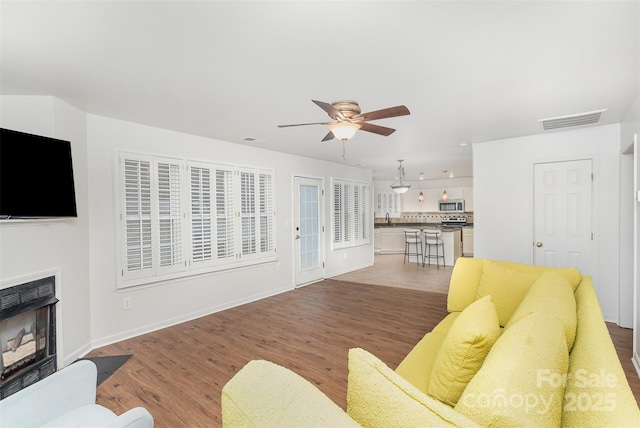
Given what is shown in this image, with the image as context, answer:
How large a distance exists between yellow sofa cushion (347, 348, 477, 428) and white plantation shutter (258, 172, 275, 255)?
4.24 meters

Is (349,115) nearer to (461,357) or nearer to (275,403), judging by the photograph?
(461,357)

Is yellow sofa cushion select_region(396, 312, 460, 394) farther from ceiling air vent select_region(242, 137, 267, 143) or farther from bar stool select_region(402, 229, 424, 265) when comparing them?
bar stool select_region(402, 229, 424, 265)

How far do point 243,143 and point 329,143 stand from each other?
131cm

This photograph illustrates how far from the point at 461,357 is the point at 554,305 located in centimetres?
65

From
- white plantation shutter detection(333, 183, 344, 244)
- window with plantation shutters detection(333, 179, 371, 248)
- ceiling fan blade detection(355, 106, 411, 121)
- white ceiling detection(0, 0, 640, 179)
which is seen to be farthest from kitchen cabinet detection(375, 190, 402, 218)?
ceiling fan blade detection(355, 106, 411, 121)

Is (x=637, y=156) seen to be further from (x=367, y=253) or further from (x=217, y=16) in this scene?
(x=367, y=253)

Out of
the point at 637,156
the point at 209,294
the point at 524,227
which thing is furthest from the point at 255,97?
the point at 524,227

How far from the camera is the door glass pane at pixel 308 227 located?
593 centimetres

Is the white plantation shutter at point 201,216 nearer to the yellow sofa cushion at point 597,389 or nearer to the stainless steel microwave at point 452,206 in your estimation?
the yellow sofa cushion at point 597,389

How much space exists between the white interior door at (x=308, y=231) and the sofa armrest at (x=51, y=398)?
4141 millimetres

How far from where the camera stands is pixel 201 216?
4.22 m

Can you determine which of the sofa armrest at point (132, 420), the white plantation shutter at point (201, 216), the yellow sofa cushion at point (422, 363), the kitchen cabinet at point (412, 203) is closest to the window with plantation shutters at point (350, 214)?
the white plantation shutter at point (201, 216)

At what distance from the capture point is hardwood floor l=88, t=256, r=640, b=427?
238 cm

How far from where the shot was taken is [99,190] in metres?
3.34
